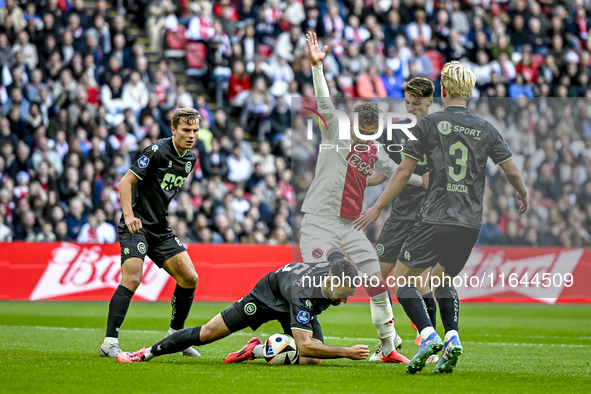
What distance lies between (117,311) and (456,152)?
3229mm

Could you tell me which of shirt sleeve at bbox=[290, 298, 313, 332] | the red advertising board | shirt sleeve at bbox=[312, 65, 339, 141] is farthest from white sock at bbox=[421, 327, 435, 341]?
the red advertising board

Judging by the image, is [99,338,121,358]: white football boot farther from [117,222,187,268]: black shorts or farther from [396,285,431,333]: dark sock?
[396,285,431,333]: dark sock

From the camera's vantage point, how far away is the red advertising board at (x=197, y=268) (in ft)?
43.4

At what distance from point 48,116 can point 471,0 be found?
1207 centimetres

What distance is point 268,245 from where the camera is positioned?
47.7 feet

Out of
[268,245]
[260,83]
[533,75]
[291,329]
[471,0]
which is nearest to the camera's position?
[291,329]

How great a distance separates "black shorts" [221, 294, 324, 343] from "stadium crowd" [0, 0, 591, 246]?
3.92 meters

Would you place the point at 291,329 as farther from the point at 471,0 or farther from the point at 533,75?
the point at 471,0

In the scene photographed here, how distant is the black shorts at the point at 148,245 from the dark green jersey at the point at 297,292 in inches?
48.8

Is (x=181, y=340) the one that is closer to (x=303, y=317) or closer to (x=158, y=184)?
(x=303, y=317)

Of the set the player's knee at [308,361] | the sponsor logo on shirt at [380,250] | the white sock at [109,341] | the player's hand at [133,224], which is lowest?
the player's knee at [308,361]

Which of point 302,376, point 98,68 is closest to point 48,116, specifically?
point 98,68

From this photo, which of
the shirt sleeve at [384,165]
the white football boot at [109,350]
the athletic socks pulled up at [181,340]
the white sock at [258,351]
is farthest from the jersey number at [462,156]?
the white football boot at [109,350]

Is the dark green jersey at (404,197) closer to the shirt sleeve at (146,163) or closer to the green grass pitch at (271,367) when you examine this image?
the green grass pitch at (271,367)
